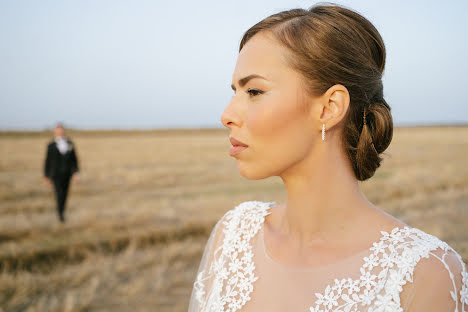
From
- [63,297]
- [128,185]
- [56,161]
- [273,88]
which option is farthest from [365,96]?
[128,185]

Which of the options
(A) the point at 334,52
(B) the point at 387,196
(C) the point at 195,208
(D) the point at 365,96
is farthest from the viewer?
(B) the point at 387,196

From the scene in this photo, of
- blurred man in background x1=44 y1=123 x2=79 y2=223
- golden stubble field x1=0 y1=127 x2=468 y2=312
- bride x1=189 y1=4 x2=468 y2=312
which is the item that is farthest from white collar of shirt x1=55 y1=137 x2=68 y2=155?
bride x1=189 y1=4 x2=468 y2=312

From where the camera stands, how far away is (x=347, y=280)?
5.82 ft

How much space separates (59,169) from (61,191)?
20.8 inches

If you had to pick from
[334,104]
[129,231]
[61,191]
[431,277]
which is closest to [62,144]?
[61,191]

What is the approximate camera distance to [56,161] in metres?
9.62

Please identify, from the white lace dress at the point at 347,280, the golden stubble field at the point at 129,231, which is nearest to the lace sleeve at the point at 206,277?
the white lace dress at the point at 347,280

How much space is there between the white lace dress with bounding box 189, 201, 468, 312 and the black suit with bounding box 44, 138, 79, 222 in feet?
27.0

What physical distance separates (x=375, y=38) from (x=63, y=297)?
5374 mm

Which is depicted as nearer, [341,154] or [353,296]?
[353,296]

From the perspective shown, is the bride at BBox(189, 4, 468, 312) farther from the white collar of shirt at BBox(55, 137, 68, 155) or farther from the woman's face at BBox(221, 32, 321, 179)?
the white collar of shirt at BBox(55, 137, 68, 155)

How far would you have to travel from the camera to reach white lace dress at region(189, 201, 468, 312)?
160 cm

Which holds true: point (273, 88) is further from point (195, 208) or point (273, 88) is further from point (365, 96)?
point (195, 208)

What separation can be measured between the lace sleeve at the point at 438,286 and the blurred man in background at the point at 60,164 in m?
9.12
